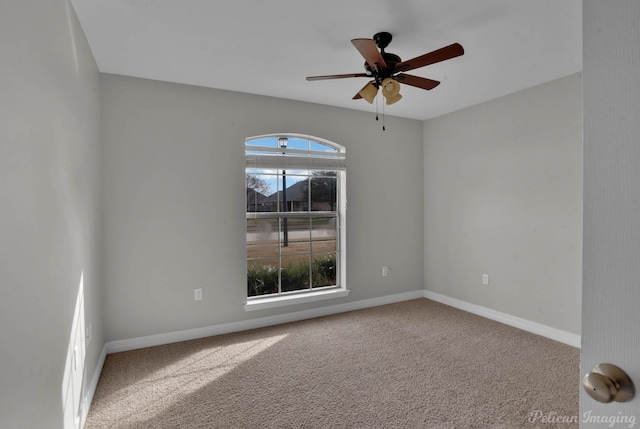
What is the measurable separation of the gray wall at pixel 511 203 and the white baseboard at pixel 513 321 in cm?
5

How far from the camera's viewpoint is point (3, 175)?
3.61 ft

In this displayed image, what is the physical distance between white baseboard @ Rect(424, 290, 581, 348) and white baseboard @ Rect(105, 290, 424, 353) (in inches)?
17.5

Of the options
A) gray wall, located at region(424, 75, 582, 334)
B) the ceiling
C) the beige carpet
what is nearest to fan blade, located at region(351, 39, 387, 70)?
the ceiling

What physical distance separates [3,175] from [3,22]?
511 millimetres

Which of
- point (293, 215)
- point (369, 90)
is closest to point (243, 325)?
point (293, 215)

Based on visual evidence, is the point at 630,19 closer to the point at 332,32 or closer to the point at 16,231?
the point at 16,231

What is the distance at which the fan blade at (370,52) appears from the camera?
2.00 m

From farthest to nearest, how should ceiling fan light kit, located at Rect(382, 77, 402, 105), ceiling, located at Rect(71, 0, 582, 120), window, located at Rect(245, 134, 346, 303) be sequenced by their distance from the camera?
window, located at Rect(245, 134, 346, 303) < ceiling fan light kit, located at Rect(382, 77, 402, 105) < ceiling, located at Rect(71, 0, 582, 120)

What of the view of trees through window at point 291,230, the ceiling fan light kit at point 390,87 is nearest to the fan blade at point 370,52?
the ceiling fan light kit at point 390,87

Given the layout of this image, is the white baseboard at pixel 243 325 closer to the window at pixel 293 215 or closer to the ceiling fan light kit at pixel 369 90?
the window at pixel 293 215

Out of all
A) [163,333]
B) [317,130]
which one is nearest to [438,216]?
[317,130]

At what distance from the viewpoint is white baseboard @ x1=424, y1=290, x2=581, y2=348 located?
3218mm

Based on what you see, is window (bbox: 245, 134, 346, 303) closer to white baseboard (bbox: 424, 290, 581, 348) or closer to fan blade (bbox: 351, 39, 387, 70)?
white baseboard (bbox: 424, 290, 581, 348)

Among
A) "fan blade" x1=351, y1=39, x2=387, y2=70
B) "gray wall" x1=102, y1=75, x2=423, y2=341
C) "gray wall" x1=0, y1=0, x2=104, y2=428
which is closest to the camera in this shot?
"gray wall" x1=0, y1=0, x2=104, y2=428
